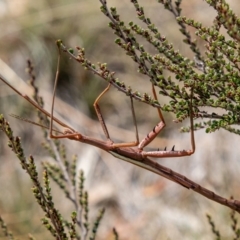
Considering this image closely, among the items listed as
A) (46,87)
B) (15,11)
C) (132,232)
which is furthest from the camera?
(15,11)

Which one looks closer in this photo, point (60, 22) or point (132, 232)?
point (132, 232)

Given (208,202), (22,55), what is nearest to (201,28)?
(208,202)

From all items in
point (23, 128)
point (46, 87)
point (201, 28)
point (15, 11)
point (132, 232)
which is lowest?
point (201, 28)

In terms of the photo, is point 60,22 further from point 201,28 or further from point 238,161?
point 201,28

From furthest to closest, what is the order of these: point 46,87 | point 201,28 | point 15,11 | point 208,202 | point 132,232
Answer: point 15,11, point 46,87, point 132,232, point 208,202, point 201,28

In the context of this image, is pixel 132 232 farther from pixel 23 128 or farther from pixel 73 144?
pixel 23 128

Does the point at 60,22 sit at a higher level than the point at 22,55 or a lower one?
higher
